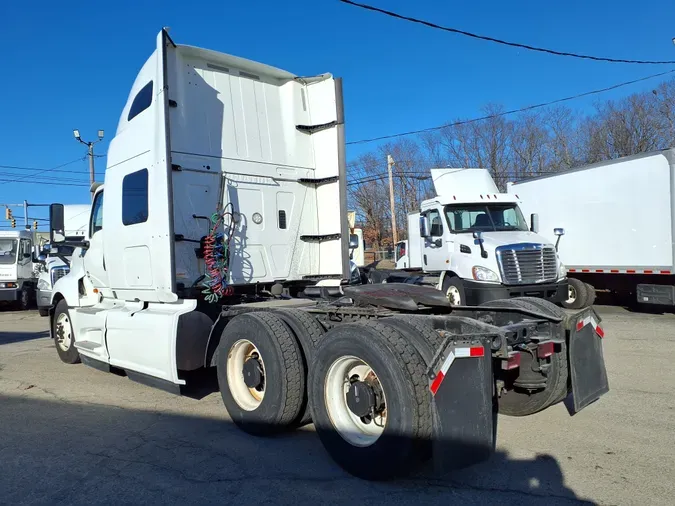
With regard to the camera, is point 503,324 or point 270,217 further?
point 270,217

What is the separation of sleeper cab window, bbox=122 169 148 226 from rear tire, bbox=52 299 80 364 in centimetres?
259

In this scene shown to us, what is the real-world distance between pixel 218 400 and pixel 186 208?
7.27 ft

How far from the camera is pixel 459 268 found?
11.6 m

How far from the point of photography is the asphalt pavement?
377cm

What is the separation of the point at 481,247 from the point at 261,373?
7087mm

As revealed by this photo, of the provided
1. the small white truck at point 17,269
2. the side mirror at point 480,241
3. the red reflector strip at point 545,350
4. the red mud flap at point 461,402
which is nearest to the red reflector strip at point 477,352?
the red mud flap at point 461,402

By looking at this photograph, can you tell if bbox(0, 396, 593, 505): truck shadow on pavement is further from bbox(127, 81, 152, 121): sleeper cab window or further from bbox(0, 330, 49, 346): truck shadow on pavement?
bbox(0, 330, 49, 346): truck shadow on pavement

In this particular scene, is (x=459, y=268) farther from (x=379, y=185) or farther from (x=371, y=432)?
(x=379, y=185)

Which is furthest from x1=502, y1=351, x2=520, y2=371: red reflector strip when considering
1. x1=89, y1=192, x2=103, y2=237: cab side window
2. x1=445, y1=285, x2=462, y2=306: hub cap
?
x1=445, y1=285, x2=462, y2=306: hub cap

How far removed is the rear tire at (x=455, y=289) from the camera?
11.5m

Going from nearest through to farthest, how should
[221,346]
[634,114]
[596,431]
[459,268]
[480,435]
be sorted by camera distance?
[480,435] < [596,431] < [221,346] < [459,268] < [634,114]

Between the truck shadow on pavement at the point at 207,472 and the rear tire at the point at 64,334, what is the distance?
2843 millimetres

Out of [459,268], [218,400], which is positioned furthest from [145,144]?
[459,268]

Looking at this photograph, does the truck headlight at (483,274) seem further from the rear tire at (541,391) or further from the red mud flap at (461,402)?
the red mud flap at (461,402)
